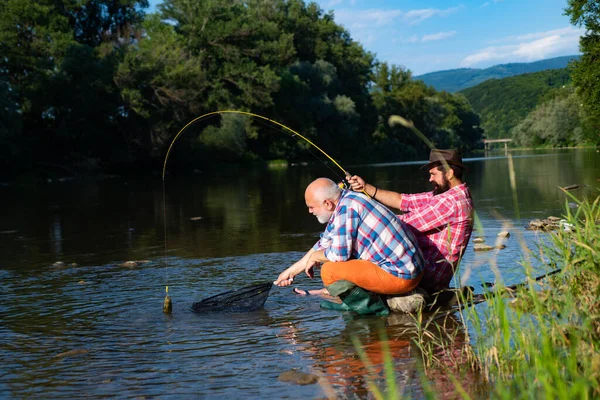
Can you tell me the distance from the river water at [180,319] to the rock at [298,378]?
6 centimetres

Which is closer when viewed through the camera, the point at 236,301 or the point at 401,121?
the point at 401,121

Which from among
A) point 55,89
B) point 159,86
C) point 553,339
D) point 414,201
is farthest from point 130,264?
point 159,86

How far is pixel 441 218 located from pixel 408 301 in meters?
0.79

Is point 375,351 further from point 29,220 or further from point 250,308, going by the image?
point 29,220

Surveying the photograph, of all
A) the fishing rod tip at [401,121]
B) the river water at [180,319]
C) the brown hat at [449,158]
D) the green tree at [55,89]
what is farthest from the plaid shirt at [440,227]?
the green tree at [55,89]

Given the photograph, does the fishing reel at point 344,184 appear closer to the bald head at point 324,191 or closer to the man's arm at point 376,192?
the man's arm at point 376,192

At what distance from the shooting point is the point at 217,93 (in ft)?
168

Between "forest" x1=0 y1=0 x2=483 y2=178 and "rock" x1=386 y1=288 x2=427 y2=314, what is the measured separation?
3093 cm

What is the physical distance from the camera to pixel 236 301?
6984 mm

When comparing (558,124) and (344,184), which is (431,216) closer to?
(344,184)

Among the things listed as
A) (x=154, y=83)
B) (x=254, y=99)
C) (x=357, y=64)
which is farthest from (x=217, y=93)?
(x=357, y=64)

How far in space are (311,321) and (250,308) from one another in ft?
2.71

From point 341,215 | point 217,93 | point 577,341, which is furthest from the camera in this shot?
point 217,93

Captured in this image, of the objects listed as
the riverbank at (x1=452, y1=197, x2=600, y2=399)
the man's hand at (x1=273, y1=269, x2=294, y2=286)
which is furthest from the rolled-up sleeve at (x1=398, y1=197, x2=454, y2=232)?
the riverbank at (x1=452, y1=197, x2=600, y2=399)
